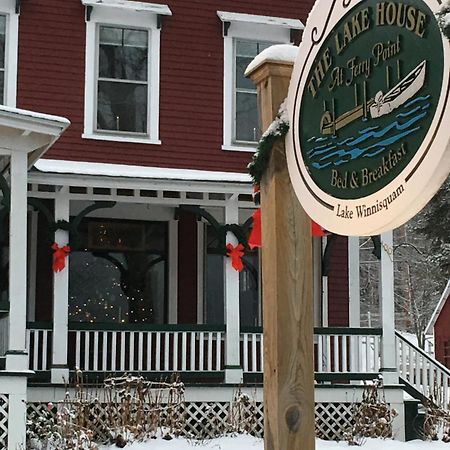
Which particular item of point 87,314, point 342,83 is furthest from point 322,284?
point 342,83

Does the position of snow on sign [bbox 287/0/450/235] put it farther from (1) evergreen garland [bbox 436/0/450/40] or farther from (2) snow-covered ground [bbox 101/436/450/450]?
(2) snow-covered ground [bbox 101/436/450/450]

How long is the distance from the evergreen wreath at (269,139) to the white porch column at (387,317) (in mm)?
9083

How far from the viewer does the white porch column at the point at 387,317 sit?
1266 centimetres

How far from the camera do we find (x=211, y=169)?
48.0 feet

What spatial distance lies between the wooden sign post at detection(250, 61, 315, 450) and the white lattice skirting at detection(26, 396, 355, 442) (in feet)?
24.3

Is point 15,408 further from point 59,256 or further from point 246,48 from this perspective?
point 246,48

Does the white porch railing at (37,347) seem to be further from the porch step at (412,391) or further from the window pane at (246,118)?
the porch step at (412,391)

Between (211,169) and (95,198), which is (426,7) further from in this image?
(211,169)

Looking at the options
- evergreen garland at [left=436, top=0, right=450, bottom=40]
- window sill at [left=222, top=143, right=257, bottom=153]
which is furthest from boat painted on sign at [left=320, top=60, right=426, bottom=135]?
window sill at [left=222, top=143, right=257, bottom=153]

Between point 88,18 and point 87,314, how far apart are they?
4.64 meters

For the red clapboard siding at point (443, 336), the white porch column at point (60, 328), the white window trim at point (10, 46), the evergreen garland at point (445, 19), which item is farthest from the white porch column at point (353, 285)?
the red clapboard siding at point (443, 336)

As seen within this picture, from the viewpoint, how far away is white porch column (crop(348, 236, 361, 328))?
49.7 feet

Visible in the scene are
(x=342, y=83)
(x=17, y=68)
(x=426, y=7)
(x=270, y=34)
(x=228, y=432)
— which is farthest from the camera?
(x=270, y=34)

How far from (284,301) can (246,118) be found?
37.0 feet
